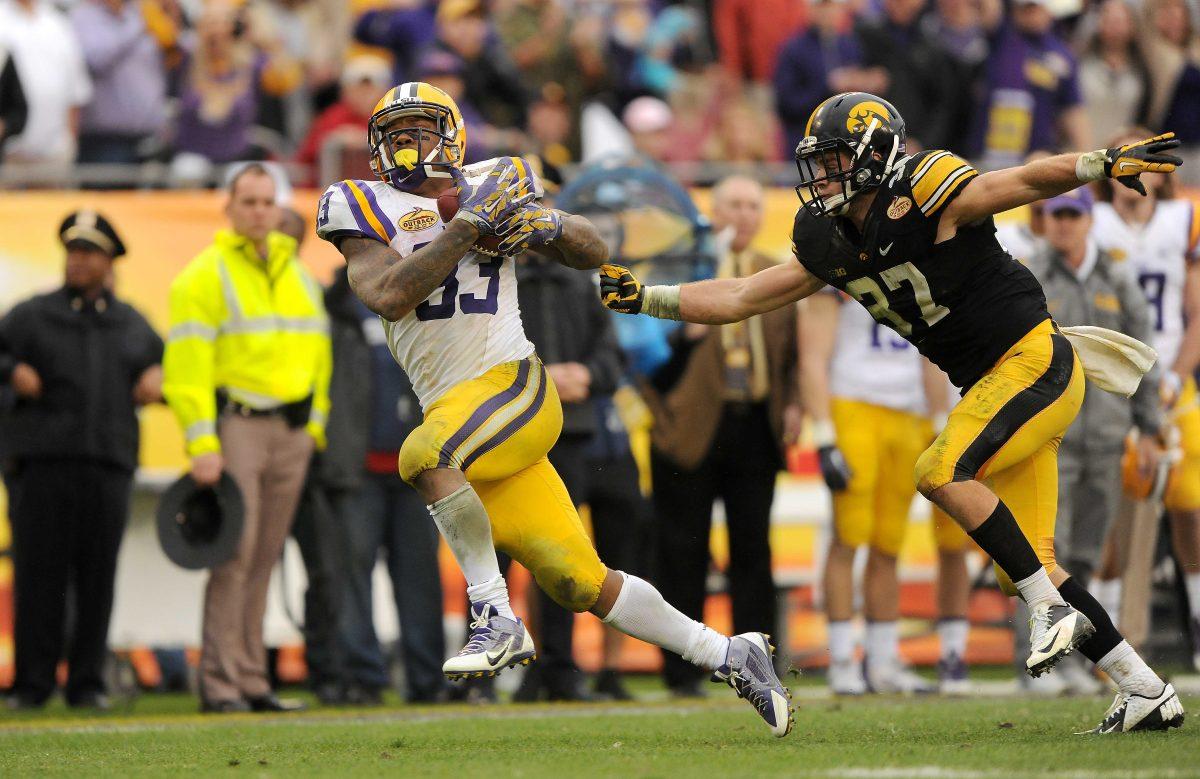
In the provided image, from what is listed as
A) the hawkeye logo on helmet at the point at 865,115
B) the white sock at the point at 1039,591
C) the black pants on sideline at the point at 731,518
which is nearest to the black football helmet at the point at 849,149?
the hawkeye logo on helmet at the point at 865,115

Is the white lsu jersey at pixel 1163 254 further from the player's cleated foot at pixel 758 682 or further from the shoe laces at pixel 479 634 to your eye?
the shoe laces at pixel 479 634

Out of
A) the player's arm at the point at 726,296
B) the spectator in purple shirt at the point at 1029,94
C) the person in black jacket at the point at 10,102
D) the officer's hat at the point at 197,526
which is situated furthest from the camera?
the spectator in purple shirt at the point at 1029,94

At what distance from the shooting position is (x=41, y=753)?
21.4 feet

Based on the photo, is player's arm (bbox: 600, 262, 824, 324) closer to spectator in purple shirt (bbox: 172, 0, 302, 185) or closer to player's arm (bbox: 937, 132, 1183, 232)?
player's arm (bbox: 937, 132, 1183, 232)

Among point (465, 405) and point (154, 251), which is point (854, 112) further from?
point (154, 251)

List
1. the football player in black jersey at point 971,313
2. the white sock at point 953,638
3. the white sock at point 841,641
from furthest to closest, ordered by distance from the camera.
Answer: the white sock at point 953,638
the white sock at point 841,641
the football player in black jersey at point 971,313

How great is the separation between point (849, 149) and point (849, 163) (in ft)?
0.15

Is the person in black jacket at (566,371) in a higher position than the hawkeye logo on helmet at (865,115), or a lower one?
lower

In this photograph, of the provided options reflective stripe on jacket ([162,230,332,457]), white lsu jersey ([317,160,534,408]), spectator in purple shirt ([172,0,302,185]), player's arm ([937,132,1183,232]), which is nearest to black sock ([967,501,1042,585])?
player's arm ([937,132,1183,232])

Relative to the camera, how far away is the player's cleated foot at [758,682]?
6168 millimetres

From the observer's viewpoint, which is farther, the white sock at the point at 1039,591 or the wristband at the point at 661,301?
the wristband at the point at 661,301

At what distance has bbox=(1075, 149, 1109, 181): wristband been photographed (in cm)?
597

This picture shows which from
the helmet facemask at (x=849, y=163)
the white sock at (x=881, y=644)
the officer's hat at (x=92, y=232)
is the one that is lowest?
the white sock at (x=881, y=644)

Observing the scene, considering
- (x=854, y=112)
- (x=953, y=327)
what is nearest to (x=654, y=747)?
(x=953, y=327)
